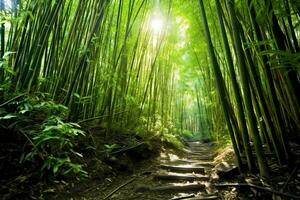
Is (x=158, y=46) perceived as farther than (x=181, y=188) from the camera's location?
Yes

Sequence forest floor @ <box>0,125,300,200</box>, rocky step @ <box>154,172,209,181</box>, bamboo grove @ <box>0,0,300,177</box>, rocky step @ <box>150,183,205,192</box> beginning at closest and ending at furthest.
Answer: forest floor @ <box>0,125,300,200</box> < bamboo grove @ <box>0,0,300,177</box> < rocky step @ <box>150,183,205,192</box> < rocky step @ <box>154,172,209,181</box>

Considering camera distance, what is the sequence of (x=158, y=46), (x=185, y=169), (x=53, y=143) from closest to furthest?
(x=53, y=143) < (x=185, y=169) < (x=158, y=46)

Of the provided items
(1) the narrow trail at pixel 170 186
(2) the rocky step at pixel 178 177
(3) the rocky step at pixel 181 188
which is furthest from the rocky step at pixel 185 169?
(3) the rocky step at pixel 181 188

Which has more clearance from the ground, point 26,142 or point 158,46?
point 158,46

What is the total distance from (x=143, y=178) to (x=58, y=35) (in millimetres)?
2123

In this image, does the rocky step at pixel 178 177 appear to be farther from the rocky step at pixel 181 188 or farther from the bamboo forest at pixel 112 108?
the rocky step at pixel 181 188

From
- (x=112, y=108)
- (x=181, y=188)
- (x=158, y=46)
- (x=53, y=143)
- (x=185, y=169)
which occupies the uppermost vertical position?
(x=158, y=46)

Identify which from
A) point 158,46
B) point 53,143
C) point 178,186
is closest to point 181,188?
point 178,186

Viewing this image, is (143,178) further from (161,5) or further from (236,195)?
(161,5)

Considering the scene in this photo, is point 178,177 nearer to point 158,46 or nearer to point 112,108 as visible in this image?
point 112,108

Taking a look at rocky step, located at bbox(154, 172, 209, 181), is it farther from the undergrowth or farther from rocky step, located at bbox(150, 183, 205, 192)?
the undergrowth

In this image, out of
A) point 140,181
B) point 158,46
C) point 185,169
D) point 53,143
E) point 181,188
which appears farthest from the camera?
point 158,46

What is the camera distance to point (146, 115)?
5508mm

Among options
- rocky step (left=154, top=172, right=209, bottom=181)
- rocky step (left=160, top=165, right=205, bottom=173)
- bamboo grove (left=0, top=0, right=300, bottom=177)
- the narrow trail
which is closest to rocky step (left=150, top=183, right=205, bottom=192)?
the narrow trail
